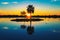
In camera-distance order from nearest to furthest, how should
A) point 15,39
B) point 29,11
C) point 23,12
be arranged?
point 15,39 → point 29,11 → point 23,12

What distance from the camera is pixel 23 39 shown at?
13.4 metres

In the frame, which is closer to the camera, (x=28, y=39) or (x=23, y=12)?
(x=28, y=39)

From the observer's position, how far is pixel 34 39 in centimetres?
1328

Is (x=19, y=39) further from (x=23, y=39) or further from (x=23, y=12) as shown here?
(x=23, y=12)

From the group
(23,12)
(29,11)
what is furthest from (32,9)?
(23,12)

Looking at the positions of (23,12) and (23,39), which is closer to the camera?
(23,39)

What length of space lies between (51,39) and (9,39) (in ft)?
10.4

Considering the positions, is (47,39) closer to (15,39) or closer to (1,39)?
(15,39)

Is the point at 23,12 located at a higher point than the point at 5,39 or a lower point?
lower

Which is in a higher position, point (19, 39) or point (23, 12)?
point (19, 39)

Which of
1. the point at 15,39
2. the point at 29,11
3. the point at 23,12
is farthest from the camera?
the point at 23,12

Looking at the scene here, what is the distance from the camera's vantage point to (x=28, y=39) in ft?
43.8

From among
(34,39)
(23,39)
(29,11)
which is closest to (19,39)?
(23,39)

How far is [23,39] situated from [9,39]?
1074mm
